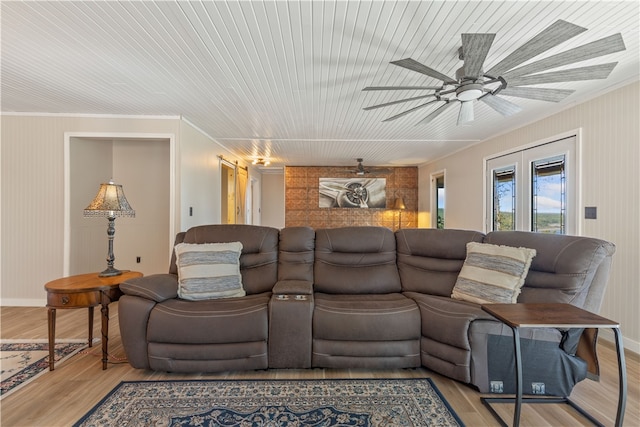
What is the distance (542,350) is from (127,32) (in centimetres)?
348

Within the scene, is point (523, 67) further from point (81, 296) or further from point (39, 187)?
point (39, 187)

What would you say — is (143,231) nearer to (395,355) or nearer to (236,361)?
(236,361)

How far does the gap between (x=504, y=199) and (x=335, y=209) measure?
3.94 metres

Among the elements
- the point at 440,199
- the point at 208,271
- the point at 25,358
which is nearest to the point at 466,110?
the point at 208,271

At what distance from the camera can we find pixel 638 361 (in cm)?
229

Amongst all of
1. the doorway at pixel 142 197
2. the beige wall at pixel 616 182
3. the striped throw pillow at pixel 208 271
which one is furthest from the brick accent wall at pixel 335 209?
the striped throw pillow at pixel 208 271

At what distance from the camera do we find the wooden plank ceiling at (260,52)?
1.69 metres

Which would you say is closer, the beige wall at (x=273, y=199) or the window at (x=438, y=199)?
the window at (x=438, y=199)

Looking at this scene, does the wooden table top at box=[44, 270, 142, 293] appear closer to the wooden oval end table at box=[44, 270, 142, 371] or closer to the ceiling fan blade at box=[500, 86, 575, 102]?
the wooden oval end table at box=[44, 270, 142, 371]

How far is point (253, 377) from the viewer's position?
2068 millimetres

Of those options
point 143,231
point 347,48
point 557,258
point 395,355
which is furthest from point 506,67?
point 143,231

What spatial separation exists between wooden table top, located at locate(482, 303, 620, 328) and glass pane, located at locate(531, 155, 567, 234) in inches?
82.4

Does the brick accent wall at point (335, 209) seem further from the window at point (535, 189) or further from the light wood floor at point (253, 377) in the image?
the light wood floor at point (253, 377)

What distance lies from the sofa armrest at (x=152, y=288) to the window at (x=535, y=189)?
4.04 m
